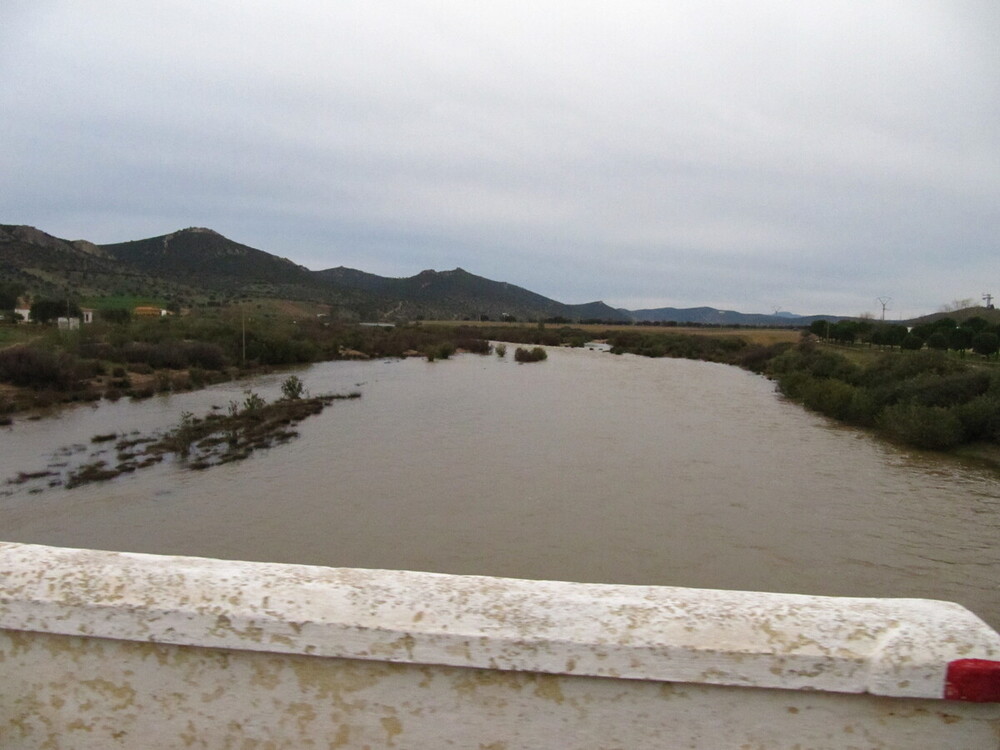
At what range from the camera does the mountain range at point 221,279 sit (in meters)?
54.2

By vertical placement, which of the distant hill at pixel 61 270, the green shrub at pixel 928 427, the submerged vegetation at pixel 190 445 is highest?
the distant hill at pixel 61 270

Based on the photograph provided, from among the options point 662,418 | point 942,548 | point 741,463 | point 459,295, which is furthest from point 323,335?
point 459,295

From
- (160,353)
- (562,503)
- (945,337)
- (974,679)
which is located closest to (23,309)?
(160,353)

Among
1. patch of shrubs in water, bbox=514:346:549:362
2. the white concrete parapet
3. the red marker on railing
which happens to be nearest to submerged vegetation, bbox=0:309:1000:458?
patch of shrubs in water, bbox=514:346:549:362

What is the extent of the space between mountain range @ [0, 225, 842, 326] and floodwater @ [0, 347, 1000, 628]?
42845 mm

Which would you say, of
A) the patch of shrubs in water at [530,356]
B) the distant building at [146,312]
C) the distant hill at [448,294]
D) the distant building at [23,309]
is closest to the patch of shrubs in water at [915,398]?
the patch of shrubs in water at [530,356]

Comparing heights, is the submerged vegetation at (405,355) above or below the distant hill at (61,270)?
below

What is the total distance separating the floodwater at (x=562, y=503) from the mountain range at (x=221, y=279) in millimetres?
42845

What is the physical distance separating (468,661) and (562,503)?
31.9 feet

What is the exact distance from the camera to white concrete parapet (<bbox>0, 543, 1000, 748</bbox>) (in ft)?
4.45

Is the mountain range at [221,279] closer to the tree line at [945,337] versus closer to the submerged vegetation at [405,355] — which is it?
the submerged vegetation at [405,355]

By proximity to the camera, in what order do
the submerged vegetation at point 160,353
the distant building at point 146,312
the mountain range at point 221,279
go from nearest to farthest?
the submerged vegetation at point 160,353 → the distant building at point 146,312 → the mountain range at point 221,279

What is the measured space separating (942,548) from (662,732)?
9813 millimetres

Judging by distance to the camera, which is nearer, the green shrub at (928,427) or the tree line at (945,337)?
the green shrub at (928,427)
